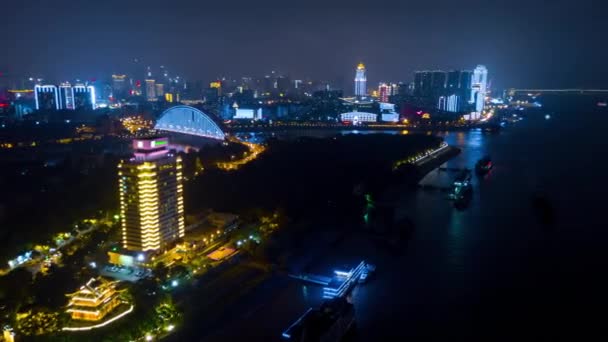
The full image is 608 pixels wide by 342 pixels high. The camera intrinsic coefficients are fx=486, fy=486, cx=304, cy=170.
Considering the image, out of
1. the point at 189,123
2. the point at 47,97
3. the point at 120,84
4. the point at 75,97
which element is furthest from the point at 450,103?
the point at 120,84


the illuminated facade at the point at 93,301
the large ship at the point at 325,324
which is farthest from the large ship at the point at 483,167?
the illuminated facade at the point at 93,301

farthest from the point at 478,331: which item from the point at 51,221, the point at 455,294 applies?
the point at 51,221

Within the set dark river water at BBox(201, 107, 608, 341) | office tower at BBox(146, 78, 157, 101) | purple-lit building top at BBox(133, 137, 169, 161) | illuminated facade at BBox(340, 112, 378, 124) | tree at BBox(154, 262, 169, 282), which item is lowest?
dark river water at BBox(201, 107, 608, 341)

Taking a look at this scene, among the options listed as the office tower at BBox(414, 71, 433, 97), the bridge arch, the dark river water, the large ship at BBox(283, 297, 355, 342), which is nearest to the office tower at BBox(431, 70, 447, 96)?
the office tower at BBox(414, 71, 433, 97)

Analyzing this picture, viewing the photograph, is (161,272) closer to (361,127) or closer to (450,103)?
(361,127)

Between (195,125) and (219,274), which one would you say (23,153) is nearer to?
(195,125)

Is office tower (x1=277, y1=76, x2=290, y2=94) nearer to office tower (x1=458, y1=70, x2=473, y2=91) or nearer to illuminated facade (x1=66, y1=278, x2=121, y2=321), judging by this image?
office tower (x1=458, y1=70, x2=473, y2=91)

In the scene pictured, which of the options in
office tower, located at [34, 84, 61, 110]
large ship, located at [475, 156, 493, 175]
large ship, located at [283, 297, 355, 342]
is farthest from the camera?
office tower, located at [34, 84, 61, 110]

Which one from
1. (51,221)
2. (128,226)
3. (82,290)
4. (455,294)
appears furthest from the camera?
(51,221)
